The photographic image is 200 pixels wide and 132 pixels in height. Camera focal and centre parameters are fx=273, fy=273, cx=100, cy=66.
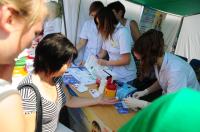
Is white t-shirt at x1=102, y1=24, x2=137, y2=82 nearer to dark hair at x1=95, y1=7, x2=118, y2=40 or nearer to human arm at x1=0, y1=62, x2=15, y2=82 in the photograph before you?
dark hair at x1=95, y1=7, x2=118, y2=40

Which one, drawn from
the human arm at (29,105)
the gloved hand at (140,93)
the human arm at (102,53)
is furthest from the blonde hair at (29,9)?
the human arm at (102,53)

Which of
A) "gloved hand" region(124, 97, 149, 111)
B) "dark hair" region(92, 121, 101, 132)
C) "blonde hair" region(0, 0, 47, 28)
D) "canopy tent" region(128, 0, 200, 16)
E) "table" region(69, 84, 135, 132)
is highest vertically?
"blonde hair" region(0, 0, 47, 28)

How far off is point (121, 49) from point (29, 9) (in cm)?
203

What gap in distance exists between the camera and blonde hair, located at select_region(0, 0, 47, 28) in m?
0.62

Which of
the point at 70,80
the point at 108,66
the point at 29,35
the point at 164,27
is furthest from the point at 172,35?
the point at 29,35

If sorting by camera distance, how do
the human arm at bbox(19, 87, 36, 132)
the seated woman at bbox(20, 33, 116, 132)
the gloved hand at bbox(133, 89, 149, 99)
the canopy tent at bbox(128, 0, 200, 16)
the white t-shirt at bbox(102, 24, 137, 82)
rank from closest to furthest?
1. the human arm at bbox(19, 87, 36, 132)
2. the seated woman at bbox(20, 33, 116, 132)
3. the gloved hand at bbox(133, 89, 149, 99)
4. the white t-shirt at bbox(102, 24, 137, 82)
5. the canopy tent at bbox(128, 0, 200, 16)

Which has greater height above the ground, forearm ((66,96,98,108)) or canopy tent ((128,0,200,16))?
canopy tent ((128,0,200,16))

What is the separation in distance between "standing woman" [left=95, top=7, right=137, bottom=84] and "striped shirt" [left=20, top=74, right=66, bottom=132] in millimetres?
920

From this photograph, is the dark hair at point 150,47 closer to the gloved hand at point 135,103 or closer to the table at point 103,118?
the gloved hand at point 135,103

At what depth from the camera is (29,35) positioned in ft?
2.30

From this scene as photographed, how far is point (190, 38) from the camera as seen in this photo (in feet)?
16.3

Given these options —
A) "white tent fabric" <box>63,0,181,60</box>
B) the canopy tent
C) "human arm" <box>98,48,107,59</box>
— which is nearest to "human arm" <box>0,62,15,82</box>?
"human arm" <box>98,48,107,59</box>

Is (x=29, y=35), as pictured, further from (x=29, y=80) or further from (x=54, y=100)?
(x=54, y=100)

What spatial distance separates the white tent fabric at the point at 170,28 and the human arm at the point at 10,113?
470cm
